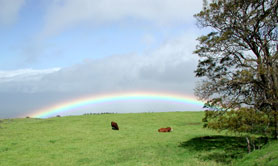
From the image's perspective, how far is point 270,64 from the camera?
17859 mm

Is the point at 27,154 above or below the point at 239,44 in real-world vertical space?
below

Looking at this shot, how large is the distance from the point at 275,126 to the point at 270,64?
15.2 feet

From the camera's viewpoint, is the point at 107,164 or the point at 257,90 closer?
the point at 107,164

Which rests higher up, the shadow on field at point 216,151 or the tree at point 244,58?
the tree at point 244,58

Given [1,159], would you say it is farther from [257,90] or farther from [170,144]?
[257,90]

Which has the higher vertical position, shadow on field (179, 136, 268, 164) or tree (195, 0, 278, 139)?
tree (195, 0, 278, 139)

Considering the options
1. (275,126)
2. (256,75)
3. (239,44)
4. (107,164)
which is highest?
(239,44)

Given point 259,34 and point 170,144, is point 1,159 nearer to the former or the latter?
point 170,144

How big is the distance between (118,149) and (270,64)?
13905 mm

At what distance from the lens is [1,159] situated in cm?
1827

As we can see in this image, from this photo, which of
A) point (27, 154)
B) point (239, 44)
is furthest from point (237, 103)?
point (27, 154)

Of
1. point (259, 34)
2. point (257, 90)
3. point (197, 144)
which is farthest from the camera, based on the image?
point (197, 144)

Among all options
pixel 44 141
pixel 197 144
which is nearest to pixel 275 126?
pixel 197 144

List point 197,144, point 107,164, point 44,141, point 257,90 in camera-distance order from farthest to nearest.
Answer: point 44,141, point 197,144, point 257,90, point 107,164
